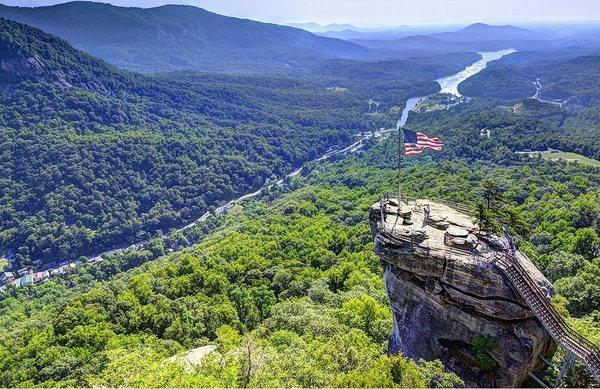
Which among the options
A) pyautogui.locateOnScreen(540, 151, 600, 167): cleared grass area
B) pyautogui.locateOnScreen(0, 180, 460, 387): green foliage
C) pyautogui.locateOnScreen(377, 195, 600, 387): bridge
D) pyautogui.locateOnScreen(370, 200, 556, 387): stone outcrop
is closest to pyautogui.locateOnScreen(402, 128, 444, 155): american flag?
pyautogui.locateOnScreen(370, 200, 556, 387): stone outcrop

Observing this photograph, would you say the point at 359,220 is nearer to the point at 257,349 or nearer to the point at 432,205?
the point at 432,205

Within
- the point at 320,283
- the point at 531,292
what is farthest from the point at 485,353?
the point at 320,283

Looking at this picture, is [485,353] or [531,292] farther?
[485,353]

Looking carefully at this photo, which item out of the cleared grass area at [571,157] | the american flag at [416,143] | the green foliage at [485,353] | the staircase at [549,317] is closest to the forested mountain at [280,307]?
the staircase at [549,317]

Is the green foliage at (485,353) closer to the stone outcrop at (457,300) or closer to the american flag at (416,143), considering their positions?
the stone outcrop at (457,300)

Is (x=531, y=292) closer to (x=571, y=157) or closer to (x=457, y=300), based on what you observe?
(x=457, y=300)

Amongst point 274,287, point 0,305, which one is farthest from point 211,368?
point 0,305
